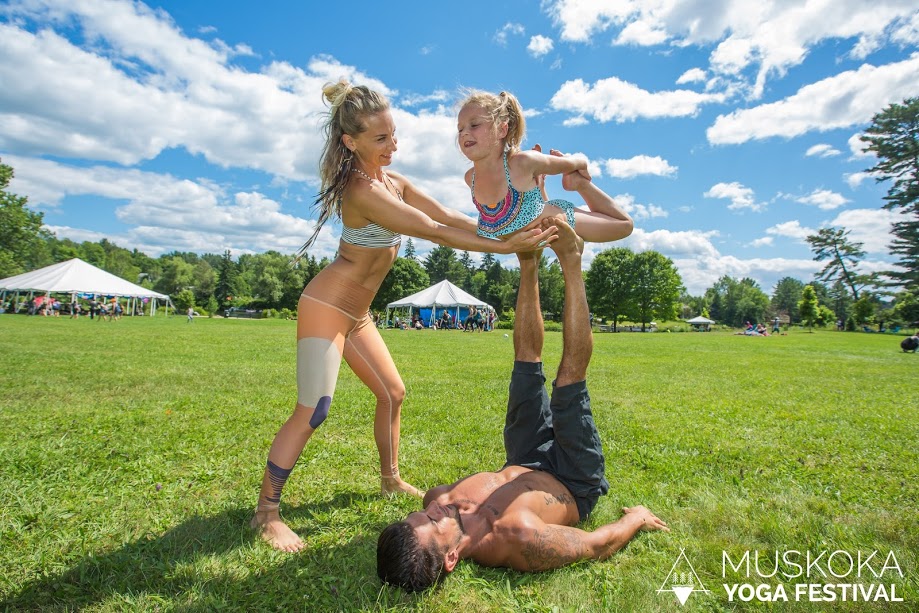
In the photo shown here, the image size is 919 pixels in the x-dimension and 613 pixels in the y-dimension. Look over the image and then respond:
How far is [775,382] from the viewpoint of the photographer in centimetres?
1063

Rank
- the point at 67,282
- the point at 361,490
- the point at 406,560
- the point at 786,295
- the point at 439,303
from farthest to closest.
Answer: the point at 786,295 → the point at 67,282 → the point at 439,303 → the point at 361,490 → the point at 406,560

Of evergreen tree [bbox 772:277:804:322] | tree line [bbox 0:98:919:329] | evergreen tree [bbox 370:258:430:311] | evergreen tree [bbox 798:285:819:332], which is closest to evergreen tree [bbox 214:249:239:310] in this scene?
tree line [bbox 0:98:919:329]

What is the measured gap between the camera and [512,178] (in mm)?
3857

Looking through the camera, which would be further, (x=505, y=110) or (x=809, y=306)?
(x=809, y=306)

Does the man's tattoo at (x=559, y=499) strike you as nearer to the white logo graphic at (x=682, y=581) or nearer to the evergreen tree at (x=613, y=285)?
the white logo graphic at (x=682, y=581)

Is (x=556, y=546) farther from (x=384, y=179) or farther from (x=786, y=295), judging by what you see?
(x=786, y=295)

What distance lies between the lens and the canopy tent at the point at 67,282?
4422cm

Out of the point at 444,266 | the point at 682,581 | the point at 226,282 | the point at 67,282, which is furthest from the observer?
the point at 444,266

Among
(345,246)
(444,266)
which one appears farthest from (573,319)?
(444,266)

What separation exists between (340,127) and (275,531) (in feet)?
9.09

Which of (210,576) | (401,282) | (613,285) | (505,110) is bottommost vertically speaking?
(210,576)

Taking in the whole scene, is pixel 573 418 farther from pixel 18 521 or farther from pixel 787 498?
pixel 18 521

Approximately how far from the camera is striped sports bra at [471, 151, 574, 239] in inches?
147

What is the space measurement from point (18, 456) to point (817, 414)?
9889 mm
